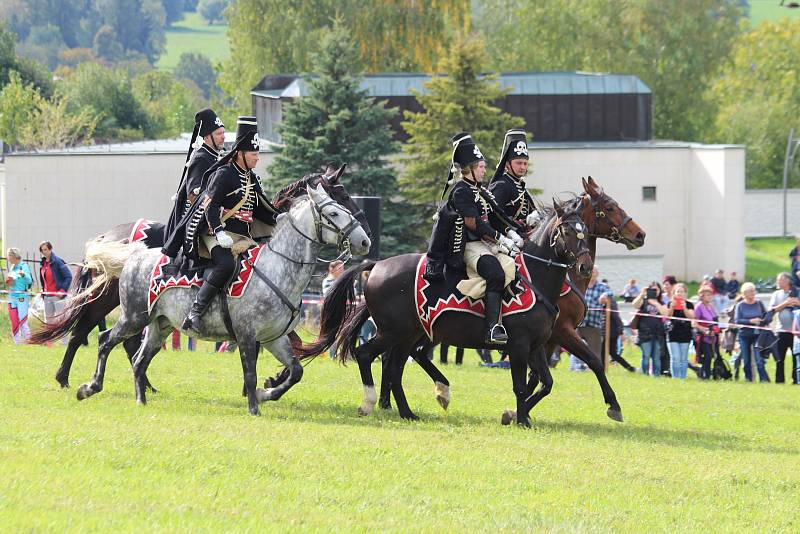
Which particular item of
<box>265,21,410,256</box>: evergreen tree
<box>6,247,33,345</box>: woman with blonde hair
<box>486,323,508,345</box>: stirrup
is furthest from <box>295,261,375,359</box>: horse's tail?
<box>265,21,410,256</box>: evergreen tree

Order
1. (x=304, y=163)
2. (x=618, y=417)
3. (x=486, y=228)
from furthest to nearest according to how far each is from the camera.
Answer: (x=304, y=163) < (x=618, y=417) < (x=486, y=228)

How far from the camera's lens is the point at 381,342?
15.2 m

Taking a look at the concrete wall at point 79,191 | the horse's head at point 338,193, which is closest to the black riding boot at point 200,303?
the horse's head at point 338,193

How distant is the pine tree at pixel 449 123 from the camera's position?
147 ft

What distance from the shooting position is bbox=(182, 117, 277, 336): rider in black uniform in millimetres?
13938

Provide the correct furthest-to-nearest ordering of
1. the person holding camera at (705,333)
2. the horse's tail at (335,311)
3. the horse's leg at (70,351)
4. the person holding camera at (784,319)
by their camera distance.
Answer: the person holding camera at (705,333) → the person holding camera at (784,319) → the horse's leg at (70,351) → the horse's tail at (335,311)

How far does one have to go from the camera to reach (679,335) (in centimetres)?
2372

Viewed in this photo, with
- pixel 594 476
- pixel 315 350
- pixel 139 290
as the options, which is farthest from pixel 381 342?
pixel 594 476

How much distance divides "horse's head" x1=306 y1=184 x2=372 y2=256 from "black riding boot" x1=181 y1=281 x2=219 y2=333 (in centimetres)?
121

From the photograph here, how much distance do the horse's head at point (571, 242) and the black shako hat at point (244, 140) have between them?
3308mm

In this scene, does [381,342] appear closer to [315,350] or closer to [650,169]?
[315,350]

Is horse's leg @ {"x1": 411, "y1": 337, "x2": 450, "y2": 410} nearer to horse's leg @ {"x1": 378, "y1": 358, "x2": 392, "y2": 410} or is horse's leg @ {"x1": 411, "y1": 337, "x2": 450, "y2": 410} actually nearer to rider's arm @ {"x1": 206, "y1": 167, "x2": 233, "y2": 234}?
horse's leg @ {"x1": 378, "y1": 358, "x2": 392, "y2": 410}

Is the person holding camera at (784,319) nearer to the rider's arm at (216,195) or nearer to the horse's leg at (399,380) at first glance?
the horse's leg at (399,380)

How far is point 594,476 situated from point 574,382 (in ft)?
31.3
